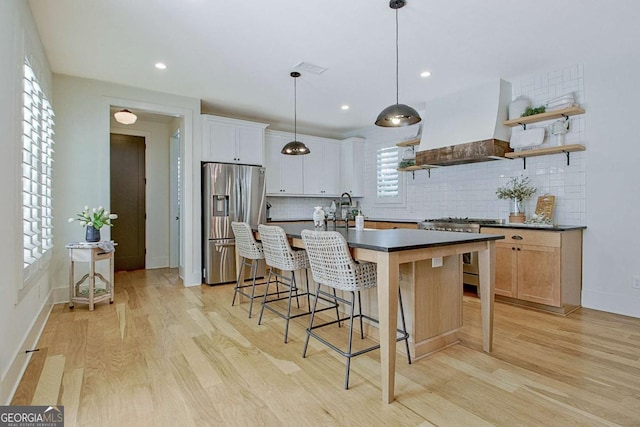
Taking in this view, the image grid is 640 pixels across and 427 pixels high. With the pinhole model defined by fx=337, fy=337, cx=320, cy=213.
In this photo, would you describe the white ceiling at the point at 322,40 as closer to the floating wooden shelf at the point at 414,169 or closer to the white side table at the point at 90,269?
the floating wooden shelf at the point at 414,169

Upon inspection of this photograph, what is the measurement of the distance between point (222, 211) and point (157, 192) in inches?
74.8

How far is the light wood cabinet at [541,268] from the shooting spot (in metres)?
3.37

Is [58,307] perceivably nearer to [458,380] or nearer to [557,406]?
[458,380]

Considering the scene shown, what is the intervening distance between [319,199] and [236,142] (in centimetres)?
222

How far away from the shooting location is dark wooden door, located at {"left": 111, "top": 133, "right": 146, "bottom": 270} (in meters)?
5.62

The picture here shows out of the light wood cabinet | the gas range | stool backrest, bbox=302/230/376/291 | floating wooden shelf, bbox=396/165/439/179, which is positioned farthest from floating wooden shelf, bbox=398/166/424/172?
stool backrest, bbox=302/230/376/291

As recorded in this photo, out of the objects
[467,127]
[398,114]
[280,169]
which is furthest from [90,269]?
[467,127]

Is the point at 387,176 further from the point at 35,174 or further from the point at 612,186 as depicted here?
the point at 35,174

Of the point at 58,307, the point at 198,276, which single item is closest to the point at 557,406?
the point at 198,276

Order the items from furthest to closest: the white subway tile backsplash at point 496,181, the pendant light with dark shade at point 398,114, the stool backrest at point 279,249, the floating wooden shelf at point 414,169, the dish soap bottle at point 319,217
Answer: the floating wooden shelf at point 414,169 → the white subway tile backsplash at point 496,181 → the dish soap bottle at point 319,217 → the stool backrest at point 279,249 → the pendant light with dark shade at point 398,114

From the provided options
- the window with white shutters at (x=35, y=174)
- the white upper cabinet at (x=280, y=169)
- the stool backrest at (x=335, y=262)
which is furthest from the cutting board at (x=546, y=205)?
the window with white shutters at (x=35, y=174)

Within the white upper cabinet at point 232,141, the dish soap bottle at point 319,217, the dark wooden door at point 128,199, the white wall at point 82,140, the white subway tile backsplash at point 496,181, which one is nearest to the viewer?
the dish soap bottle at point 319,217

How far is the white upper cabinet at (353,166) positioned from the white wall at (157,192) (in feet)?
10.6

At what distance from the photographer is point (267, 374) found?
220 cm
